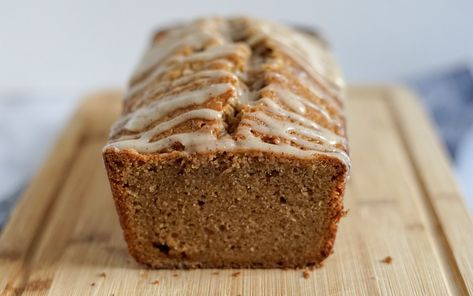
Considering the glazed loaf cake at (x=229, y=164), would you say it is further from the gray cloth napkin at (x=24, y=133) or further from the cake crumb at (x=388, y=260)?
the gray cloth napkin at (x=24, y=133)

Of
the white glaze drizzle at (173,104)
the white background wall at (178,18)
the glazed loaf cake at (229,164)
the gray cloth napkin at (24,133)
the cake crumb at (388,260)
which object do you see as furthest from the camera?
→ the white background wall at (178,18)

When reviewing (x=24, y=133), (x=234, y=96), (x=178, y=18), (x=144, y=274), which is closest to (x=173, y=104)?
(x=234, y=96)

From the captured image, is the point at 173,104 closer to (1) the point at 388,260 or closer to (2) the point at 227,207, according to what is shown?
(2) the point at 227,207

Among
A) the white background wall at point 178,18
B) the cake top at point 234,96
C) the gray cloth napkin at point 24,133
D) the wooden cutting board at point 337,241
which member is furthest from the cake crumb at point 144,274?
the white background wall at point 178,18

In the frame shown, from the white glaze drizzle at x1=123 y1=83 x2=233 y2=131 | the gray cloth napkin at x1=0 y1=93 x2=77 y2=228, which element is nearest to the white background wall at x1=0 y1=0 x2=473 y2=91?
the gray cloth napkin at x1=0 y1=93 x2=77 y2=228

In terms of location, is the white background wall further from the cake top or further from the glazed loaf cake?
the glazed loaf cake
